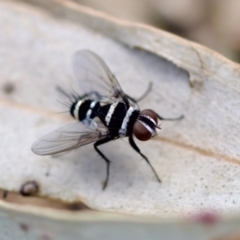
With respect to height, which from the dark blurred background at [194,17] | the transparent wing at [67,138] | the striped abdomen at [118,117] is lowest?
the transparent wing at [67,138]

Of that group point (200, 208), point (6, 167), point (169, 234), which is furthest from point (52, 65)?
point (169, 234)

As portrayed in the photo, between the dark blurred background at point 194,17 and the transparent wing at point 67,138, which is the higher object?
the dark blurred background at point 194,17

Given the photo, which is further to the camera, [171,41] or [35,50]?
[35,50]

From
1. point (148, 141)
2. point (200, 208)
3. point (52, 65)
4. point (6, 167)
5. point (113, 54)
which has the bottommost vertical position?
point (6, 167)

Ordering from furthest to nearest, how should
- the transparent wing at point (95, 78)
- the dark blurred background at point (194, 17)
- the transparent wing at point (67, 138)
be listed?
1. the dark blurred background at point (194, 17)
2. the transparent wing at point (95, 78)
3. the transparent wing at point (67, 138)

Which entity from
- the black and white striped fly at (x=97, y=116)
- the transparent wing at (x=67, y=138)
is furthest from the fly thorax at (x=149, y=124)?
the transparent wing at (x=67, y=138)

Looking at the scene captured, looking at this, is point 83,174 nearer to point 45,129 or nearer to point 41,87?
point 45,129

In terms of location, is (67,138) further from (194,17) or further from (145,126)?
(194,17)

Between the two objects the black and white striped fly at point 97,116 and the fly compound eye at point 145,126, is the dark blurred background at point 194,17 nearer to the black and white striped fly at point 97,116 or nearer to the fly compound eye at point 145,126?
the black and white striped fly at point 97,116
